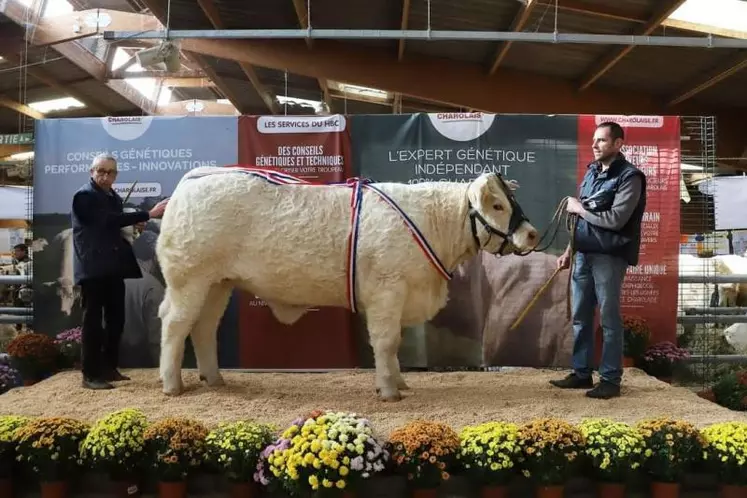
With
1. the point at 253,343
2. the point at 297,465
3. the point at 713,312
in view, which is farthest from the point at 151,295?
the point at 713,312

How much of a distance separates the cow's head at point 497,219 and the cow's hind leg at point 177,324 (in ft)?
6.22

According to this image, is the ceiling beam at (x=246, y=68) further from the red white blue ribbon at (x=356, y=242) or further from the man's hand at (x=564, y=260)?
the man's hand at (x=564, y=260)

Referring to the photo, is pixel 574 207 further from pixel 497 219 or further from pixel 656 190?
pixel 656 190

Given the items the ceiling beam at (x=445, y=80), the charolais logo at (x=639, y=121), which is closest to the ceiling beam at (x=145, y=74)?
the ceiling beam at (x=445, y=80)

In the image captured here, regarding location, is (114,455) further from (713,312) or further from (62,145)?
(713,312)

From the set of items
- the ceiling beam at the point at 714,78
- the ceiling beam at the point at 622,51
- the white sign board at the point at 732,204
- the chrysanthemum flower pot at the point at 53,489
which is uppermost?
the ceiling beam at the point at 622,51

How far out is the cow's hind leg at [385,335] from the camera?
410cm

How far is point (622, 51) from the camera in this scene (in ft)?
24.4

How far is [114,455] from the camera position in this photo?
9.69 ft

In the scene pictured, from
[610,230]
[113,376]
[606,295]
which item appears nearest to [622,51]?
[610,230]

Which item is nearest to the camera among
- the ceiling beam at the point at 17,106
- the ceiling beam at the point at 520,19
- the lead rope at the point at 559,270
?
the lead rope at the point at 559,270

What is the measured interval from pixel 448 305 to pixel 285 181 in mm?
1874

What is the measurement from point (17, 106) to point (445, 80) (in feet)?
23.6

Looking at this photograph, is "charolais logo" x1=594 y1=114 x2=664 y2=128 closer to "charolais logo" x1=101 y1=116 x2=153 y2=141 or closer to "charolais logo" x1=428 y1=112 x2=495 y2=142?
"charolais logo" x1=428 y1=112 x2=495 y2=142
